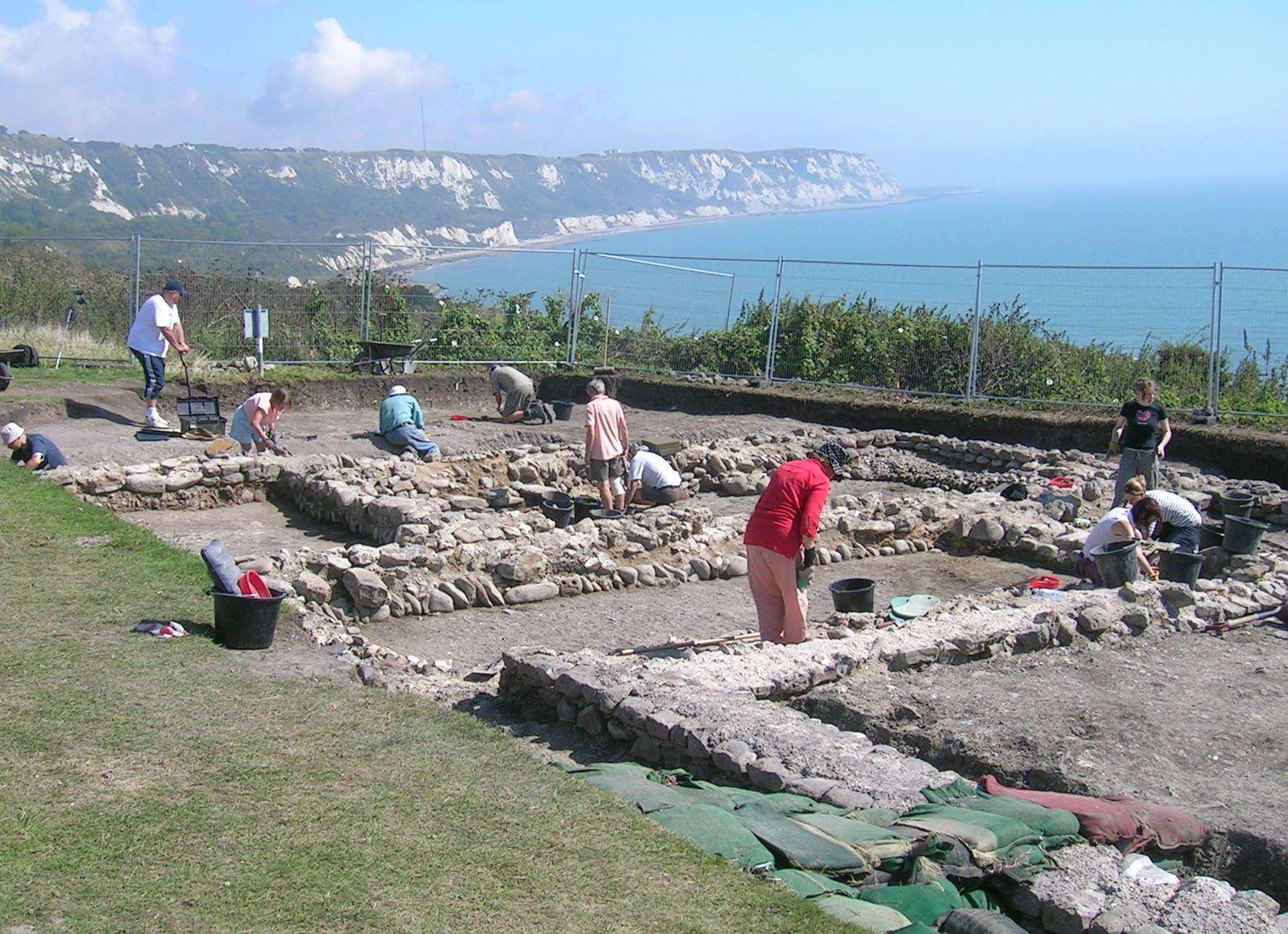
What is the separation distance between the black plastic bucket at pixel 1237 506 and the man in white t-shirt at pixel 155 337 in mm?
12274

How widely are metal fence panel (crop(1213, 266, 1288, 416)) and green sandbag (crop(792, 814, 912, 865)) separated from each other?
13704 millimetres

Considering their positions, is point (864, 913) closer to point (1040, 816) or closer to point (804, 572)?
point (1040, 816)

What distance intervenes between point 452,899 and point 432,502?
8.40 metres

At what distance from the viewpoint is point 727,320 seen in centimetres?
2394

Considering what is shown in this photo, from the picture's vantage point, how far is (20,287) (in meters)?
23.4

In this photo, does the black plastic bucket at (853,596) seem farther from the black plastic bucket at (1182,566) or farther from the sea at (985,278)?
the sea at (985,278)

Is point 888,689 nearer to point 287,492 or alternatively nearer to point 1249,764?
point 1249,764

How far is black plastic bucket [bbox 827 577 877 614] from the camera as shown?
10102mm

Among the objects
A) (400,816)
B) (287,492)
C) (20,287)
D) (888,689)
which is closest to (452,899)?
(400,816)

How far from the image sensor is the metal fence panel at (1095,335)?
1795cm

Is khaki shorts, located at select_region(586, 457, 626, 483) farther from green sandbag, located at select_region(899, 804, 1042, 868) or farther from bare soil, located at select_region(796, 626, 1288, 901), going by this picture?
green sandbag, located at select_region(899, 804, 1042, 868)

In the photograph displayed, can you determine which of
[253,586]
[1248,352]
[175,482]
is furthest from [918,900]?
[1248,352]

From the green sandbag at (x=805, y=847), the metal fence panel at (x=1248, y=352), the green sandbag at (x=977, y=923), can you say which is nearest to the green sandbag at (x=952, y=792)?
the green sandbag at (x=805, y=847)

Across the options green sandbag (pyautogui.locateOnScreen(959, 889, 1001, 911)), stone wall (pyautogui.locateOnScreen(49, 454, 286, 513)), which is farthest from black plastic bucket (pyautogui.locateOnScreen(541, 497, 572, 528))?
green sandbag (pyautogui.locateOnScreen(959, 889, 1001, 911))
